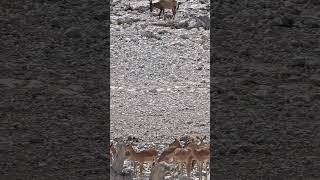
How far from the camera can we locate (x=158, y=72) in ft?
18.4

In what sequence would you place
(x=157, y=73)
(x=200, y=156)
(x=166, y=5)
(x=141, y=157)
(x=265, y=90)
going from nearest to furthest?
(x=265, y=90) → (x=200, y=156) → (x=141, y=157) → (x=157, y=73) → (x=166, y=5)

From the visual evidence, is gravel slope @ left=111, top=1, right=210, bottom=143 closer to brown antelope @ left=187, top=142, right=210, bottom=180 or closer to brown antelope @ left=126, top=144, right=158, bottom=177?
brown antelope @ left=126, top=144, right=158, bottom=177

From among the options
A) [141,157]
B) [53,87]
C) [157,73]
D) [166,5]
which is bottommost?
[157,73]

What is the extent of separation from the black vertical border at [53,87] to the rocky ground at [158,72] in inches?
100

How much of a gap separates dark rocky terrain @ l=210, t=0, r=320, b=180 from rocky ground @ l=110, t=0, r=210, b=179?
2.59 m

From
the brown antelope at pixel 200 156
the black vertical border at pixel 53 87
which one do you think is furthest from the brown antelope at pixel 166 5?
the black vertical border at pixel 53 87

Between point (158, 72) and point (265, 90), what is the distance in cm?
402

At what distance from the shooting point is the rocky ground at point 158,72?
15.4 feet

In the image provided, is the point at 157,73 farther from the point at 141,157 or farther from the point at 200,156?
the point at 200,156

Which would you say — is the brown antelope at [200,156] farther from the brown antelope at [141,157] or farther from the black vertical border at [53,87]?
the black vertical border at [53,87]

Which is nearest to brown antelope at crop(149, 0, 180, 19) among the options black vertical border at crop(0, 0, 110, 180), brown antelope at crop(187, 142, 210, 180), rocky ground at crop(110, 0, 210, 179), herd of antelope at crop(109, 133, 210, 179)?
rocky ground at crop(110, 0, 210, 179)

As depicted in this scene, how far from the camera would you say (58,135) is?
1.63 meters

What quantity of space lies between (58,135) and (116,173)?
0.84 metres

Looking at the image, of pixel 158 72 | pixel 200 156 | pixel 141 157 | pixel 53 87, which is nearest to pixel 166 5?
pixel 158 72
